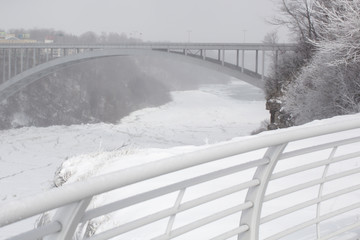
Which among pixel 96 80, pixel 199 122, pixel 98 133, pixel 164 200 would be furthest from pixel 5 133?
pixel 164 200

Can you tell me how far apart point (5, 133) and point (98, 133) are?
36.2 ft

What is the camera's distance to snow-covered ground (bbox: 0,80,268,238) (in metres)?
24.6

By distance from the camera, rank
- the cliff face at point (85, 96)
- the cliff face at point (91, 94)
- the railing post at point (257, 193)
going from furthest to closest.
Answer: the cliff face at point (91, 94)
the cliff face at point (85, 96)
the railing post at point (257, 193)

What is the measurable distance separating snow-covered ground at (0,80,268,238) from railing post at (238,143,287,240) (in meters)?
12.0

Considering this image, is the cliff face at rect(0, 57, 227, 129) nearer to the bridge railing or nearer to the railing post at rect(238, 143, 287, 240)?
the bridge railing

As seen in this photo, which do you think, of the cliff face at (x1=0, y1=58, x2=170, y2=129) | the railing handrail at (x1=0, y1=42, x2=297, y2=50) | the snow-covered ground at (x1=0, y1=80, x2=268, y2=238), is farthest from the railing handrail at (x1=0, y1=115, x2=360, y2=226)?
the cliff face at (x1=0, y1=58, x2=170, y2=129)

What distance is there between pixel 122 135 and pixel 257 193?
1497 inches

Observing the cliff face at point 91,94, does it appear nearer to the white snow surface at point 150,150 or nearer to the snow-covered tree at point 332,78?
the white snow surface at point 150,150

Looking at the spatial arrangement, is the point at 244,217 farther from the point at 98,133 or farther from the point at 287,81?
the point at 98,133

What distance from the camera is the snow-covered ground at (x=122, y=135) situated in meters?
24.6

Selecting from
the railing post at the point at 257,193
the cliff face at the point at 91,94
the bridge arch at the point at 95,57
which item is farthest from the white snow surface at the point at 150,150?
the bridge arch at the point at 95,57

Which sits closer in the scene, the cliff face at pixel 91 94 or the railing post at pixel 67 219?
the railing post at pixel 67 219

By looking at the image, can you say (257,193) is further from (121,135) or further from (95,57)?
(121,135)

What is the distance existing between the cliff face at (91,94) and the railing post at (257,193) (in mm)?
53401
